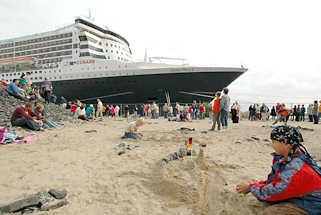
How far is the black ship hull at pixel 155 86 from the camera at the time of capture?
1817cm

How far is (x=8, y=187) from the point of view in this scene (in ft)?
7.31

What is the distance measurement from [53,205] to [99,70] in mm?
20068

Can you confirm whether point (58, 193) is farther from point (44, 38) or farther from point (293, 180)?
point (44, 38)

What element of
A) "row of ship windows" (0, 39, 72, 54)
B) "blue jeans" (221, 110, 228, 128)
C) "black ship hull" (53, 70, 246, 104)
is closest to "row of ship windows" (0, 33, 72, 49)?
"row of ship windows" (0, 39, 72, 54)

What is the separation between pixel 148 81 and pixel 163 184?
55.0 ft

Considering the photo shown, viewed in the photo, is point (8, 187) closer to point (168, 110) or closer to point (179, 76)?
point (168, 110)

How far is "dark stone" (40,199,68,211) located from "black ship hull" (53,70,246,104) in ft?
55.6

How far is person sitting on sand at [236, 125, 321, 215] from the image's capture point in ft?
4.81

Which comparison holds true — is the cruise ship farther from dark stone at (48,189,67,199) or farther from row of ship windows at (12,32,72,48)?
dark stone at (48,189,67,199)

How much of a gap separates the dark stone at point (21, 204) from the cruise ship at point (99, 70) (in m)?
16.9

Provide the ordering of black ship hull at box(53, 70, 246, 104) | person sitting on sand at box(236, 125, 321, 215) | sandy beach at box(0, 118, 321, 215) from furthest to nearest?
black ship hull at box(53, 70, 246, 104)
sandy beach at box(0, 118, 321, 215)
person sitting on sand at box(236, 125, 321, 215)

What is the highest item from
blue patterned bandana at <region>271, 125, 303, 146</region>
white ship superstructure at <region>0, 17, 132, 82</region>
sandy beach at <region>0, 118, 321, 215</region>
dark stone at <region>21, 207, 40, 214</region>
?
white ship superstructure at <region>0, 17, 132, 82</region>

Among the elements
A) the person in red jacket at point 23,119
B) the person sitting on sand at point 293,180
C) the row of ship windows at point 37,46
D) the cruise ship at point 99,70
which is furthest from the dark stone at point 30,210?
the row of ship windows at point 37,46

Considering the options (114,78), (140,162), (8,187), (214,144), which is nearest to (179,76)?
(114,78)
